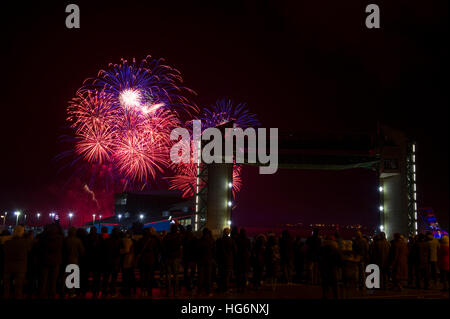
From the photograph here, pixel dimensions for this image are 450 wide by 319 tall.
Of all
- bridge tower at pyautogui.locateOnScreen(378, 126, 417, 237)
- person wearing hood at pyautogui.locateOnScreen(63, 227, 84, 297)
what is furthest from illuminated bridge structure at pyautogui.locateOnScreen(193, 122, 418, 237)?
person wearing hood at pyautogui.locateOnScreen(63, 227, 84, 297)

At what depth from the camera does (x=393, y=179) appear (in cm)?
2212

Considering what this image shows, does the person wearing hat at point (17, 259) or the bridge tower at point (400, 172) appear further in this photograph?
the bridge tower at point (400, 172)

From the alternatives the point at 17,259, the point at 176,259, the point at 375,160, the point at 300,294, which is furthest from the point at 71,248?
the point at 375,160

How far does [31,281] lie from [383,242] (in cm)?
1012

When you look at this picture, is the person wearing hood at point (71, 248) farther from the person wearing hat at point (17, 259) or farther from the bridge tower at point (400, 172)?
the bridge tower at point (400, 172)

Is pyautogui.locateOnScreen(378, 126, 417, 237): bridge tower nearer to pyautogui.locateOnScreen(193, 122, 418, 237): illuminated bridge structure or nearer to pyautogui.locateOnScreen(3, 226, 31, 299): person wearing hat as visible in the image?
pyautogui.locateOnScreen(193, 122, 418, 237): illuminated bridge structure

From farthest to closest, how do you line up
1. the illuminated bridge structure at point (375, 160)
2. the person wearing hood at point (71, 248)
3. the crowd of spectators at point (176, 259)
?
the illuminated bridge structure at point (375, 160) < the person wearing hood at point (71, 248) < the crowd of spectators at point (176, 259)

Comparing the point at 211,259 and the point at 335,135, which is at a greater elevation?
the point at 335,135

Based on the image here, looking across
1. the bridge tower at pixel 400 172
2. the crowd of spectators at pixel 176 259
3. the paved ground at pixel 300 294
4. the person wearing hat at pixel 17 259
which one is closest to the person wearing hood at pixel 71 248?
the crowd of spectators at pixel 176 259

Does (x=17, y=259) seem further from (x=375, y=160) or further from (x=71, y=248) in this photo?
(x=375, y=160)

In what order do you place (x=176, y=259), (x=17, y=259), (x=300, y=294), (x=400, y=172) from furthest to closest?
(x=400, y=172) < (x=300, y=294) < (x=176, y=259) < (x=17, y=259)

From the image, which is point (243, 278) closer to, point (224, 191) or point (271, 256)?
point (271, 256)
